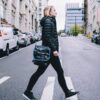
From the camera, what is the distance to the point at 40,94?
24.8 ft

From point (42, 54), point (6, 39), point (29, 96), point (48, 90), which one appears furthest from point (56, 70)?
point (6, 39)

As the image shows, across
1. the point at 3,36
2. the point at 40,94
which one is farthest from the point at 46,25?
the point at 3,36

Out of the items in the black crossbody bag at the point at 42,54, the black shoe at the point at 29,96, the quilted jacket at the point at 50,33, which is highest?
the quilted jacket at the point at 50,33

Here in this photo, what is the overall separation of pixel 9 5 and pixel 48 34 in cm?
4892

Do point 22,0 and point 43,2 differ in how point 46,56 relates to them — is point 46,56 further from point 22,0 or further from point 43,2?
point 43,2

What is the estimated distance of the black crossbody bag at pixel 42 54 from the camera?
22.0 feet

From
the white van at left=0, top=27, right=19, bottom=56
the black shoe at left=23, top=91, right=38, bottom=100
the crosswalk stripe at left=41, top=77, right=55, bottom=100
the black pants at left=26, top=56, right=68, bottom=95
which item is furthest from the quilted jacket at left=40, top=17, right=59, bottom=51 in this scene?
the white van at left=0, top=27, right=19, bottom=56

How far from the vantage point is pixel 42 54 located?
22.1 ft

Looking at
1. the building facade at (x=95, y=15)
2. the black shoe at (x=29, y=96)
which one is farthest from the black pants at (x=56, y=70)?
the building facade at (x=95, y=15)

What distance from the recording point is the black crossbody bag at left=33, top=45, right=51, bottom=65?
6707 mm

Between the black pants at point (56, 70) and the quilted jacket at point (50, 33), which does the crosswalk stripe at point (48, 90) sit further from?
the quilted jacket at point (50, 33)

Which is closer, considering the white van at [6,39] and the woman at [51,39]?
the woman at [51,39]

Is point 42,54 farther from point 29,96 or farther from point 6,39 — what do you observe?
point 6,39

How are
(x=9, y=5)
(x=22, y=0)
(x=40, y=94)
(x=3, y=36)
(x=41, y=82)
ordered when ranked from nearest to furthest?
(x=40, y=94), (x=41, y=82), (x=3, y=36), (x=9, y=5), (x=22, y=0)
